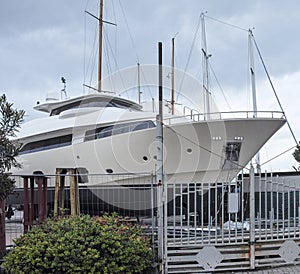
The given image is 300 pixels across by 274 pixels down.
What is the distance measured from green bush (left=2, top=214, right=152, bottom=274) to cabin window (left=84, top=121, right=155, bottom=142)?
8.63 metres

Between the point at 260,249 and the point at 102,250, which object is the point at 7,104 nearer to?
the point at 102,250

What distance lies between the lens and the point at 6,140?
23.0ft

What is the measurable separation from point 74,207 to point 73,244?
7.63 ft

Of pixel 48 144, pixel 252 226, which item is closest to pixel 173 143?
pixel 48 144

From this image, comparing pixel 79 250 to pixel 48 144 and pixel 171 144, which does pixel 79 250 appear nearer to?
pixel 171 144

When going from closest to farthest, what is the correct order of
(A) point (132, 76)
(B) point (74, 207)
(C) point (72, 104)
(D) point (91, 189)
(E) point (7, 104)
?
(E) point (7, 104) < (B) point (74, 207) < (D) point (91, 189) < (A) point (132, 76) < (C) point (72, 104)

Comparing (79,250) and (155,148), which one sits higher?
(155,148)

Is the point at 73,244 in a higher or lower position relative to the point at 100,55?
lower

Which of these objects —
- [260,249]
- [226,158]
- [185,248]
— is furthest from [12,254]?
[226,158]

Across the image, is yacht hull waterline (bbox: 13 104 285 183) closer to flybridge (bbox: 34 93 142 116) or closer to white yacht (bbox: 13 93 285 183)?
white yacht (bbox: 13 93 285 183)

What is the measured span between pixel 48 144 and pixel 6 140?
11437mm

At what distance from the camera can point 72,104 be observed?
19.5 meters

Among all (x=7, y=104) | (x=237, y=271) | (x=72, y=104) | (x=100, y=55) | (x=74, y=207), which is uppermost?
(x=100, y=55)

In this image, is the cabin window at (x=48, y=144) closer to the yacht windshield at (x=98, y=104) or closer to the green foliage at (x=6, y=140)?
the yacht windshield at (x=98, y=104)
